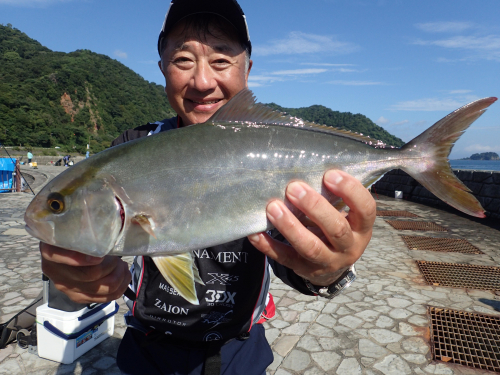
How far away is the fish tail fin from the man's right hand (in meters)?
1.92

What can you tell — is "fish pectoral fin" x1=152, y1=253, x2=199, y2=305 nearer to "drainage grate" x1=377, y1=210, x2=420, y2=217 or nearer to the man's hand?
the man's hand

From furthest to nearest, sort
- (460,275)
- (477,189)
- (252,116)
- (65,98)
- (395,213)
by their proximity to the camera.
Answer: (65,98) < (395,213) < (477,189) < (460,275) < (252,116)

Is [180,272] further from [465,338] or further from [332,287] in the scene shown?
[465,338]

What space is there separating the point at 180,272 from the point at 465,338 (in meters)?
4.24

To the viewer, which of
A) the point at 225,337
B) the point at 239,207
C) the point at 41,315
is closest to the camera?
the point at 239,207

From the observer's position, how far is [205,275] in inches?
89.9

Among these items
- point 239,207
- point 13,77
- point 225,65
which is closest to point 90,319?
point 239,207

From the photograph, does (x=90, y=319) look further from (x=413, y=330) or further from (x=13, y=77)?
(x=13, y=77)

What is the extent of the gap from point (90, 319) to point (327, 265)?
11.1 ft

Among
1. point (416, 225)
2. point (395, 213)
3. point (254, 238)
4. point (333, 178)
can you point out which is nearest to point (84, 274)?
point (254, 238)

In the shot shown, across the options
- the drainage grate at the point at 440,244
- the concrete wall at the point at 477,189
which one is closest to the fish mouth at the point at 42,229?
the drainage grate at the point at 440,244

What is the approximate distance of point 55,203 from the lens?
67.8 inches

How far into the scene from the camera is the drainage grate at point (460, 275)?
19.2 feet

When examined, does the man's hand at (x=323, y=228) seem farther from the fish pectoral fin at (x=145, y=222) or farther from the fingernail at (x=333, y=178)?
the fish pectoral fin at (x=145, y=222)
